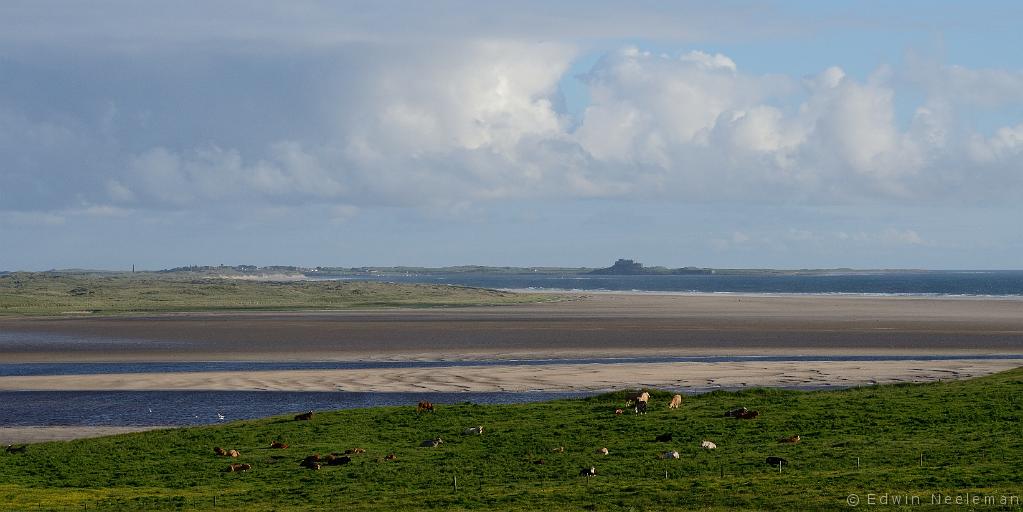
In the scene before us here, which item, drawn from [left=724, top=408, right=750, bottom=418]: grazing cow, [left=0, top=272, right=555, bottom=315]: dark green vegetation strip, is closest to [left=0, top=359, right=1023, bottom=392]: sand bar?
[left=724, top=408, right=750, bottom=418]: grazing cow

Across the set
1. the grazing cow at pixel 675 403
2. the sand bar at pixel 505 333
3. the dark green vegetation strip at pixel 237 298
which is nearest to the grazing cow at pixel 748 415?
the grazing cow at pixel 675 403

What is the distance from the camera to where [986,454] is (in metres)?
24.9

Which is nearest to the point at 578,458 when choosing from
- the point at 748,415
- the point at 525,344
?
the point at 748,415

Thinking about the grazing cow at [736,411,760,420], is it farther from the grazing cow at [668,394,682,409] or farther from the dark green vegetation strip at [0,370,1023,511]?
the grazing cow at [668,394,682,409]

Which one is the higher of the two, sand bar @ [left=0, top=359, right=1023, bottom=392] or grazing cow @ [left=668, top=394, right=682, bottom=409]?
grazing cow @ [left=668, top=394, right=682, bottom=409]

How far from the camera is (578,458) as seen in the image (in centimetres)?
2795

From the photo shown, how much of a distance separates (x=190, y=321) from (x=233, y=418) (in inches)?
2784

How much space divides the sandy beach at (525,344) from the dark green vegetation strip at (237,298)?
1211cm

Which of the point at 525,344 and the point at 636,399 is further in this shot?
the point at 525,344

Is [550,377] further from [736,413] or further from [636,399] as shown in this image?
[736,413]

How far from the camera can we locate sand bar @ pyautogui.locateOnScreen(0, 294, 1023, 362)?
234 feet

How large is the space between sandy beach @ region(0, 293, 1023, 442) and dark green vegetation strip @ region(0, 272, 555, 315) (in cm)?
1211

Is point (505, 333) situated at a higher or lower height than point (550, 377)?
higher

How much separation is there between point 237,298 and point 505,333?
248 ft
